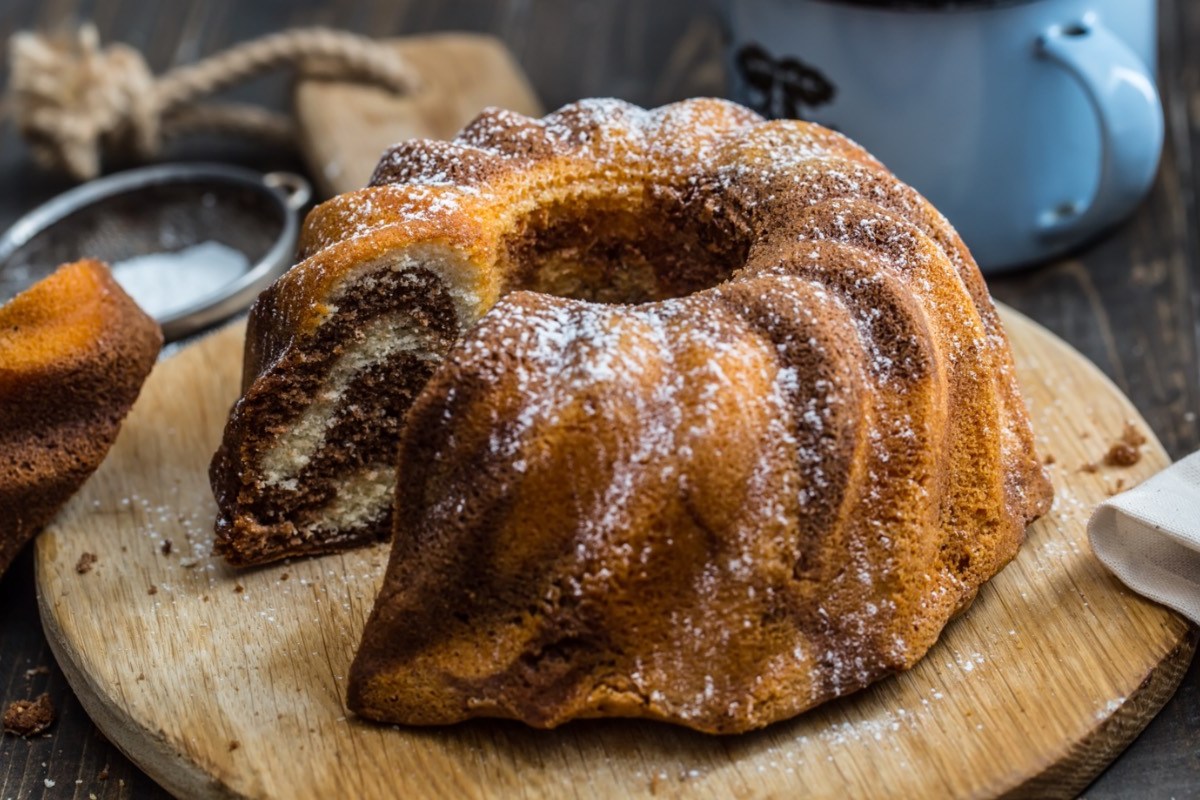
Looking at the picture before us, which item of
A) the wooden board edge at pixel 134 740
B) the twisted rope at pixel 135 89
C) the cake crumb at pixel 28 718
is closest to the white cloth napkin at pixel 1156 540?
the wooden board edge at pixel 134 740

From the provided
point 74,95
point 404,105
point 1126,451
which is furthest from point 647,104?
point 1126,451

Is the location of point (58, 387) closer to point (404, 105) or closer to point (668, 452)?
point (668, 452)

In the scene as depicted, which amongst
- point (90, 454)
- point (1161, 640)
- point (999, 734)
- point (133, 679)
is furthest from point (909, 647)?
point (90, 454)

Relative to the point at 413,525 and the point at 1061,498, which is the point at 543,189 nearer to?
the point at 413,525

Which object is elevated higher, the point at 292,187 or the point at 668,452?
the point at 668,452

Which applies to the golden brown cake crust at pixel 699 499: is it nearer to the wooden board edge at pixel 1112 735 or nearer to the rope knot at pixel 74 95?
the wooden board edge at pixel 1112 735
